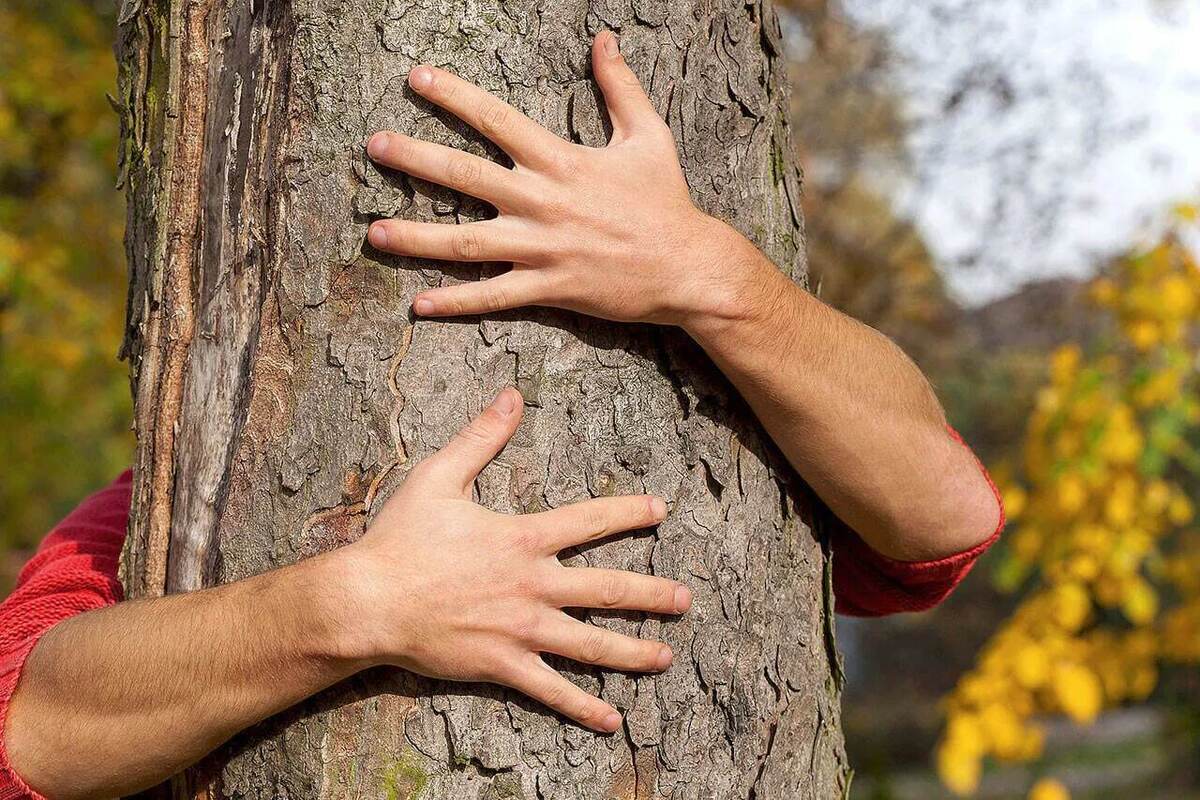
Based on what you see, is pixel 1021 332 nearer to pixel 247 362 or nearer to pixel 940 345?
pixel 940 345

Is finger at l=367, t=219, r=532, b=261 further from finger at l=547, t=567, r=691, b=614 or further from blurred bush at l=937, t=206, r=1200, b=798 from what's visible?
blurred bush at l=937, t=206, r=1200, b=798

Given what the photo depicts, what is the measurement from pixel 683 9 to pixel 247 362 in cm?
79

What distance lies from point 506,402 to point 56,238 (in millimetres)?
5440

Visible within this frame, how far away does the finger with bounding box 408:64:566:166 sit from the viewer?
4.45ft

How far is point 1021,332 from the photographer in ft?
19.2

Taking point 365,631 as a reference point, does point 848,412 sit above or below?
above

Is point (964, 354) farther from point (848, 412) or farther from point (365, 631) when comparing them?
point (365, 631)

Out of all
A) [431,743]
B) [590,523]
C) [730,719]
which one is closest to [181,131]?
[590,523]

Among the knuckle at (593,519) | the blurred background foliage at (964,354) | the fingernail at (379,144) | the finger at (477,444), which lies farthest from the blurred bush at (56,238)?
the knuckle at (593,519)

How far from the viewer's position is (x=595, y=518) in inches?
55.2

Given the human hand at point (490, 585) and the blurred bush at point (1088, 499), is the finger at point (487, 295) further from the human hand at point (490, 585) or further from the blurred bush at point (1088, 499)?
the blurred bush at point (1088, 499)

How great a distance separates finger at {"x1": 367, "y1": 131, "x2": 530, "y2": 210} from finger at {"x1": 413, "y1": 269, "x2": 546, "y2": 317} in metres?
0.09

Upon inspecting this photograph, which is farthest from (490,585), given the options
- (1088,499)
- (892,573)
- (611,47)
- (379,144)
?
(1088,499)

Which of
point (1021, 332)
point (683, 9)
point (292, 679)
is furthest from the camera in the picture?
point (1021, 332)
